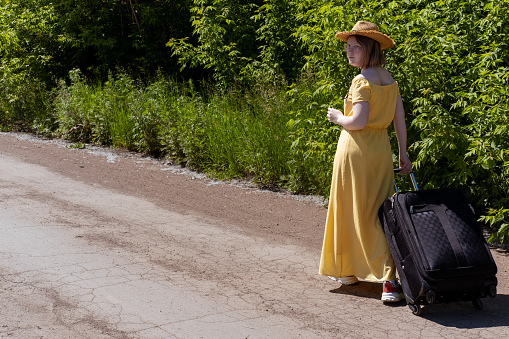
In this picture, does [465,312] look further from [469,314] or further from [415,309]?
[415,309]

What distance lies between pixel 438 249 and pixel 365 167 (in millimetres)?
902

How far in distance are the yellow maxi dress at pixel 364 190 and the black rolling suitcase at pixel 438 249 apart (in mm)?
217

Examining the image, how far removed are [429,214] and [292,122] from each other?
369 cm

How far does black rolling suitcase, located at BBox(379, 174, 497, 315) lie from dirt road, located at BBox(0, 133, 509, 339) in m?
0.23

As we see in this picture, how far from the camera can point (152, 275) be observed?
5.36m

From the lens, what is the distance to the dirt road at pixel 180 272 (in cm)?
436

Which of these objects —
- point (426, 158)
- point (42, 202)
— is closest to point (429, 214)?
point (426, 158)

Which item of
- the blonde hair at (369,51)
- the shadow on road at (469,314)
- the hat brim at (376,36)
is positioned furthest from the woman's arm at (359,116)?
the shadow on road at (469,314)

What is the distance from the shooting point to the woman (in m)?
4.83

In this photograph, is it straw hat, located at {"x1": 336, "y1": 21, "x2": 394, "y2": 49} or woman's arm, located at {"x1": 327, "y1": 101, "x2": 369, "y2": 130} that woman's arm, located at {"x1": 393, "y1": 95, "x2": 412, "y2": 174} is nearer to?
woman's arm, located at {"x1": 327, "y1": 101, "x2": 369, "y2": 130}

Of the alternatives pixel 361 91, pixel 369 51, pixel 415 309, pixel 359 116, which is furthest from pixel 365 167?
pixel 415 309

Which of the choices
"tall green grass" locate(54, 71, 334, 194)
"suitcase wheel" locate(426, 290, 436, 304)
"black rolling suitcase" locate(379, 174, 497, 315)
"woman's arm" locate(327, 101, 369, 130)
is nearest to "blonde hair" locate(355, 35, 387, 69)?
"woman's arm" locate(327, 101, 369, 130)

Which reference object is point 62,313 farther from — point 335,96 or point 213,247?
point 335,96

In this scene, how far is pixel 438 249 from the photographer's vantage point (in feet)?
14.3
